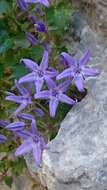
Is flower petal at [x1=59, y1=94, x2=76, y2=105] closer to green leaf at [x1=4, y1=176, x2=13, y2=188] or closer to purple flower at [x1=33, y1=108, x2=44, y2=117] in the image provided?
purple flower at [x1=33, y1=108, x2=44, y2=117]

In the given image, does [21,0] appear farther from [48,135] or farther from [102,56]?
[48,135]

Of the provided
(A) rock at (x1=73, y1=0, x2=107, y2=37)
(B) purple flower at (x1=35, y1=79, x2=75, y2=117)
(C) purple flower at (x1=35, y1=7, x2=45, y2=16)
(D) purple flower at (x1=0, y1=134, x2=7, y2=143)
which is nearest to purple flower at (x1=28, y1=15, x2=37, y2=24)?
(C) purple flower at (x1=35, y1=7, x2=45, y2=16)

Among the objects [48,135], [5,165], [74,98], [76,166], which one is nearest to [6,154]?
[5,165]

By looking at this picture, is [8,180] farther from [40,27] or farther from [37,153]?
[40,27]

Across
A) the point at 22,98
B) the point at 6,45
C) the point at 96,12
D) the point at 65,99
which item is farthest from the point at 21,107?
the point at 96,12

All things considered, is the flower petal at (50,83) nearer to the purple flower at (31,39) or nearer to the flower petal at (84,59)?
the flower petal at (84,59)

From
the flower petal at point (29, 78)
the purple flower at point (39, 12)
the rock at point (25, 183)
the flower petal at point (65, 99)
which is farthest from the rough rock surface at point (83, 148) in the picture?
the rock at point (25, 183)
